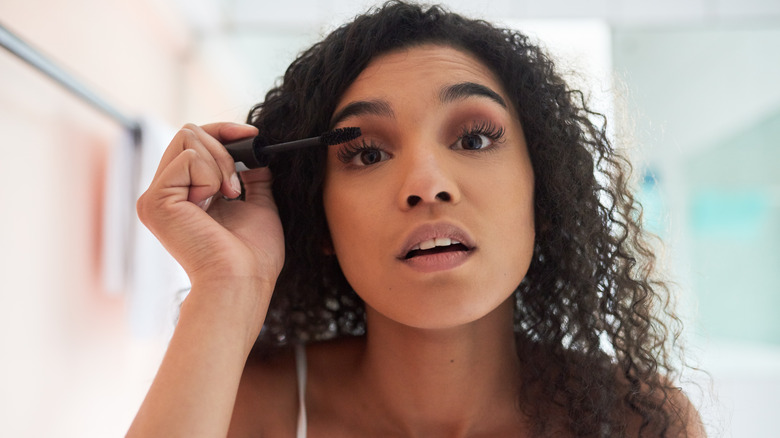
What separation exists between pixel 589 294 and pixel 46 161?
945 millimetres

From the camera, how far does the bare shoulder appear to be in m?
0.82

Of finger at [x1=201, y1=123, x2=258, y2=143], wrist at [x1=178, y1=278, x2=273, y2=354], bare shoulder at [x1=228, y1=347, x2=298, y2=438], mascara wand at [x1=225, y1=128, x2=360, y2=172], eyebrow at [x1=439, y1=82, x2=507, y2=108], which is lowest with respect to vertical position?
bare shoulder at [x1=228, y1=347, x2=298, y2=438]

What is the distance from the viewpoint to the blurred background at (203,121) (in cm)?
105

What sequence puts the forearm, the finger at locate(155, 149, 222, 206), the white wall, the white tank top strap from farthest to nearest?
the white wall
the white tank top strap
the finger at locate(155, 149, 222, 206)
the forearm

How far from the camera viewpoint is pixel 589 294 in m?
0.86

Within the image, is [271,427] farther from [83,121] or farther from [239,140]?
[83,121]

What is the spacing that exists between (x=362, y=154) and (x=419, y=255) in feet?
0.54

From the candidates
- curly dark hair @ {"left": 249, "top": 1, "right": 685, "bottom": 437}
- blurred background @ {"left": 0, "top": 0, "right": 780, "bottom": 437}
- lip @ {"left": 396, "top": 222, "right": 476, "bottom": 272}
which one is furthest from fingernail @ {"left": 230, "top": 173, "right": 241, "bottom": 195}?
blurred background @ {"left": 0, "top": 0, "right": 780, "bottom": 437}

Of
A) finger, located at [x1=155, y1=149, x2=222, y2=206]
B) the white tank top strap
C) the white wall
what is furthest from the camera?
the white wall

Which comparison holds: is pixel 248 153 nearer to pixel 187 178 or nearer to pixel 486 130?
pixel 187 178

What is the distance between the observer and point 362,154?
78 cm

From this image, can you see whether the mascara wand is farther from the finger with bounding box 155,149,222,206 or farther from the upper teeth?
the upper teeth

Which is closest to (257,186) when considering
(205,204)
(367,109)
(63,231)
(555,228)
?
(205,204)

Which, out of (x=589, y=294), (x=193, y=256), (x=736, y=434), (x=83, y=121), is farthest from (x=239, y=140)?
(x=736, y=434)
